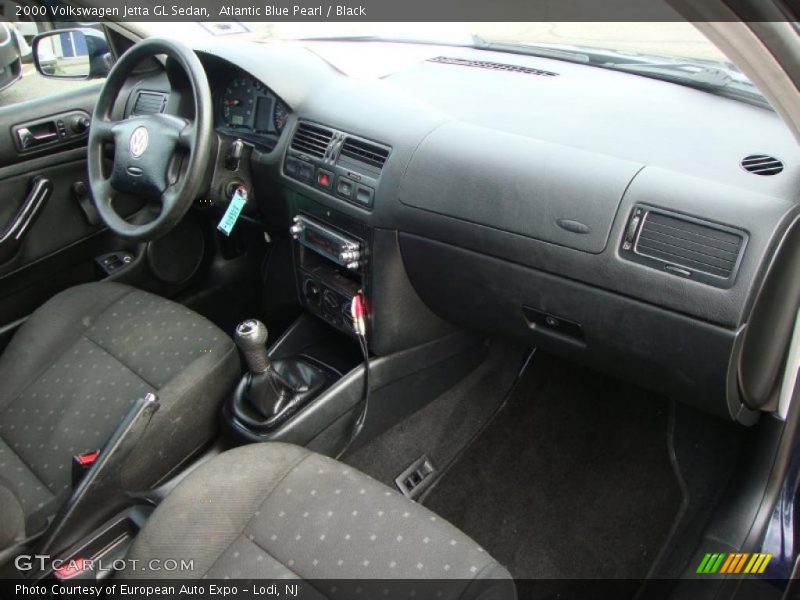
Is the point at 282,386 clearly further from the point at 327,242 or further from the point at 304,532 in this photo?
the point at 304,532

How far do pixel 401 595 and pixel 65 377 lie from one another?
42.2 inches

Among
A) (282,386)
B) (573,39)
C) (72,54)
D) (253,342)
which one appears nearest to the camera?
(253,342)

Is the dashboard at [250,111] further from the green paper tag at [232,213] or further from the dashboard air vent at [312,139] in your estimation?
the green paper tag at [232,213]

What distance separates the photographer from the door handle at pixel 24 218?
212 cm

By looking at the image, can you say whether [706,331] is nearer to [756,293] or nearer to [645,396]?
[756,293]

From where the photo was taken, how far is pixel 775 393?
139 cm

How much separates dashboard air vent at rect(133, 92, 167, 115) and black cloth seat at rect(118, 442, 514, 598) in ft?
4.17

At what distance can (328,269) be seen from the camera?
6.30 ft

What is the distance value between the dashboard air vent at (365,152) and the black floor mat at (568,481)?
837 millimetres

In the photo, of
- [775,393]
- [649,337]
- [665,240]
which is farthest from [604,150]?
[775,393]

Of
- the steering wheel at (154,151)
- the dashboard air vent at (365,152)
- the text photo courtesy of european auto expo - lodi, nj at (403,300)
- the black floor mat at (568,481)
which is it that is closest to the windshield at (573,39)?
the text photo courtesy of european auto expo - lodi, nj at (403,300)

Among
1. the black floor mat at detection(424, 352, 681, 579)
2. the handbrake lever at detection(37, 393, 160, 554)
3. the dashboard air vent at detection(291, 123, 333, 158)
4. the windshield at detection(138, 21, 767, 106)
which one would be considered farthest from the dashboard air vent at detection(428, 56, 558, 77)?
the handbrake lever at detection(37, 393, 160, 554)

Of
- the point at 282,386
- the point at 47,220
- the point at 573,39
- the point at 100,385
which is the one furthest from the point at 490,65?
the point at 47,220

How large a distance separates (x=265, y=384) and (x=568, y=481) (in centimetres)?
86
